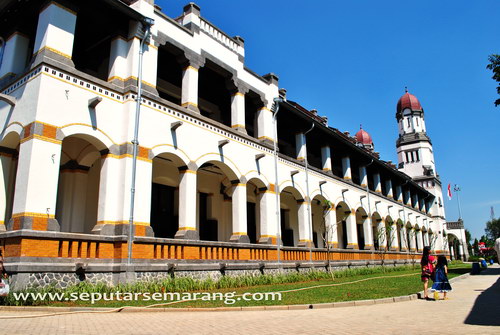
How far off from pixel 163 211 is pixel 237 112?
5693mm

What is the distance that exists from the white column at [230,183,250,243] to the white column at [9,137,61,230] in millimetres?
7835

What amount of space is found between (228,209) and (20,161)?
434 inches

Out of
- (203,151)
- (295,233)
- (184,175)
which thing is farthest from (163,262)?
(295,233)

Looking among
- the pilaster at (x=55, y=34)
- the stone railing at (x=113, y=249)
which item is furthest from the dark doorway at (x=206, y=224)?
the pilaster at (x=55, y=34)

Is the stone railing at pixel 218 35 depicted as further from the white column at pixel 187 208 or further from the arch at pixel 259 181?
the white column at pixel 187 208

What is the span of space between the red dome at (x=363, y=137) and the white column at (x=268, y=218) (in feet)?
112

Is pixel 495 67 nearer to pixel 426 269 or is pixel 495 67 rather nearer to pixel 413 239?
pixel 426 269

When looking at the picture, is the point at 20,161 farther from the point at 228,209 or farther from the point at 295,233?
the point at 295,233

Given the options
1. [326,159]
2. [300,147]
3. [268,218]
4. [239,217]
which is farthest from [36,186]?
[326,159]

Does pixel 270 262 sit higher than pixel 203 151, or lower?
lower

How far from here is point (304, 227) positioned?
21.8 metres

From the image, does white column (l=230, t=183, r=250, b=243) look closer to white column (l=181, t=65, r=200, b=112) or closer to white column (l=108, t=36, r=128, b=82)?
white column (l=181, t=65, r=200, b=112)

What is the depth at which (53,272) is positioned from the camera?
10656 millimetres

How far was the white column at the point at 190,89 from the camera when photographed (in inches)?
627
